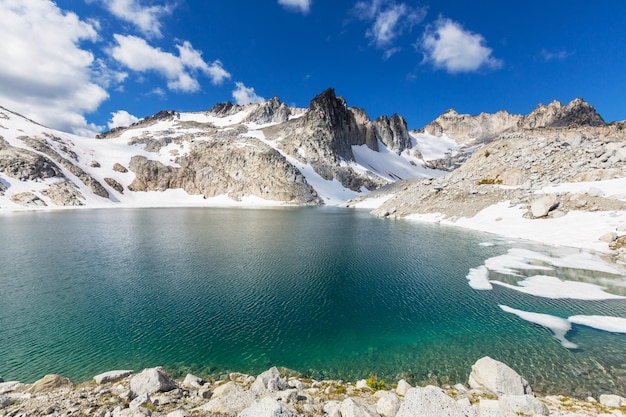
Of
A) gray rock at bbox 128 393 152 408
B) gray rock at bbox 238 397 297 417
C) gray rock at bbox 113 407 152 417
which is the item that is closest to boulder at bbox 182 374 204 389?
gray rock at bbox 128 393 152 408

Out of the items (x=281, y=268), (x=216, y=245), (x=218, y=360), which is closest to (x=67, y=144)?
(x=216, y=245)

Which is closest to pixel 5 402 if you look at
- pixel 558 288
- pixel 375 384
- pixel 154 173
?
pixel 375 384

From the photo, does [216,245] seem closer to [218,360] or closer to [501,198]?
[218,360]

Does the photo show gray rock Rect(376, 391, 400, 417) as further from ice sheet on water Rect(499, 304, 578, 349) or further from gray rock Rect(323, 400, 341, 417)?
ice sheet on water Rect(499, 304, 578, 349)

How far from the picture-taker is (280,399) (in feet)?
32.0

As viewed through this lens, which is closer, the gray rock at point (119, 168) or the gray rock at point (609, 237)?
the gray rock at point (609, 237)

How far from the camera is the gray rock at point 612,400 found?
1078cm

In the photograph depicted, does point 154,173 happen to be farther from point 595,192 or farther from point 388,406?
point 388,406

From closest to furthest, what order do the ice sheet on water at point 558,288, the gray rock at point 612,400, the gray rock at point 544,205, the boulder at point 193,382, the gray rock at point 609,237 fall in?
1. the gray rock at point 612,400
2. the boulder at point 193,382
3. the ice sheet on water at point 558,288
4. the gray rock at point 609,237
5. the gray rock at point 544,205

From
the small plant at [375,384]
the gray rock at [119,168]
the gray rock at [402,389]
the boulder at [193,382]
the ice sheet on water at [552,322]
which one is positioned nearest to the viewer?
the gray rock at [402,389]

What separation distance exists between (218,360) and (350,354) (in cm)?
655

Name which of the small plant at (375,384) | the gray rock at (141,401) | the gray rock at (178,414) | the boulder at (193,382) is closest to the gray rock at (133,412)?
the gray rock at (141,401)

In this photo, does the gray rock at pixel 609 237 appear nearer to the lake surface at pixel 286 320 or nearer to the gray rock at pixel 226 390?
the lake surface at pixel 286 320

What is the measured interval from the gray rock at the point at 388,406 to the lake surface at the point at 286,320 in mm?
4078
